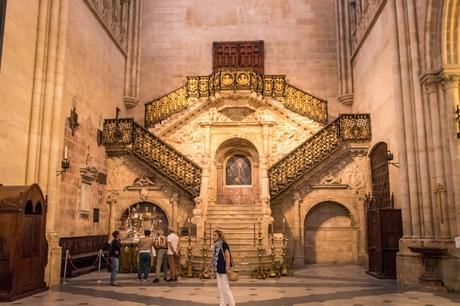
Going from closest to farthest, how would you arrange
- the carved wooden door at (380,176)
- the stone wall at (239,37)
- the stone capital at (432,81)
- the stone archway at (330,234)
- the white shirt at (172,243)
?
the stone capital at (432,81)
the white shirt at (172,243)
the carved wooden door at (380,176)
the stone archway at (330,234)
the stone wall at (239,37)

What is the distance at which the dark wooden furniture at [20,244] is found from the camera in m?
7.95

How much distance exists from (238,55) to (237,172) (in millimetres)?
5590

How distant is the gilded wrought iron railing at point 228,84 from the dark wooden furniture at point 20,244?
915 centimetres

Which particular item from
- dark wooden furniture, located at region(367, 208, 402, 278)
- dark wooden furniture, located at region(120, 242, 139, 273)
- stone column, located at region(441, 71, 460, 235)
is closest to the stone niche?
dark wooden furniture, located at region(120, 242, 139, 273)

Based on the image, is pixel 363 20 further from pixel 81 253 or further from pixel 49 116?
pixel 81 253

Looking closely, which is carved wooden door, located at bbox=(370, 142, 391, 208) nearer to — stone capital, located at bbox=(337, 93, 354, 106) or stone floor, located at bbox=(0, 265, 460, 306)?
stone floor, located at bbox=(0, 265, 460, 306)

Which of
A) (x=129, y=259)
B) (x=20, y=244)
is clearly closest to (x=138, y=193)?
(x=129, y=259)

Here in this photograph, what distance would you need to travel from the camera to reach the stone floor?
7637 millimetres

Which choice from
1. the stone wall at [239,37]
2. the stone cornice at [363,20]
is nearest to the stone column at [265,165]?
the stone wall at [239,37]

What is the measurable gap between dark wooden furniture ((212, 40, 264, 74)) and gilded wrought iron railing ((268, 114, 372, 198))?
5297mm

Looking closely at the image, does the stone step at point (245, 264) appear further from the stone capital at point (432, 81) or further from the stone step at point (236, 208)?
the stone capital at point (432, 81)

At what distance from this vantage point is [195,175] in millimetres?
14828

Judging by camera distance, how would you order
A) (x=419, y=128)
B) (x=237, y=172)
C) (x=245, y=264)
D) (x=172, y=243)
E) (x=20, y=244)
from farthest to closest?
1. (x=237, y=172)
2. (x=245, y=264)
3. (x=172, y=243)
4. (x=419, y=128)
5. (x=20, y=244)

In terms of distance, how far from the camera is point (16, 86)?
948 centimetres
